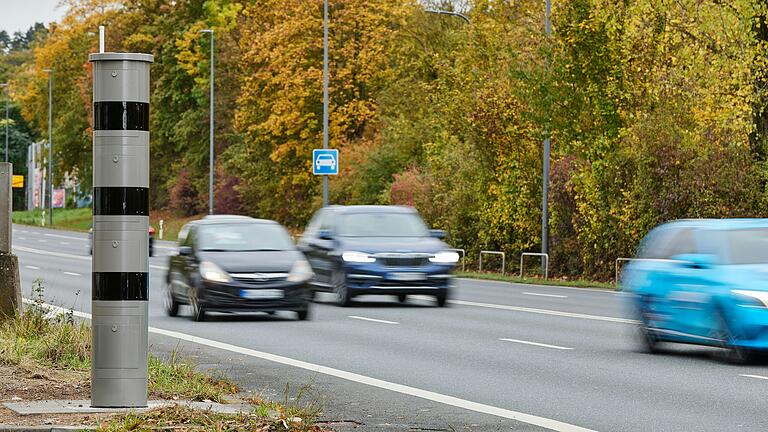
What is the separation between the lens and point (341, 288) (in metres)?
26.1

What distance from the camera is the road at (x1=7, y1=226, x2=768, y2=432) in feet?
37.2

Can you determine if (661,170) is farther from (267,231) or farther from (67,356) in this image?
(67,356)

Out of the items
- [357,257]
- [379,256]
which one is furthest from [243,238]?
[379,256]

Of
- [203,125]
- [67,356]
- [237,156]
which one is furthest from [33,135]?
[67,356]

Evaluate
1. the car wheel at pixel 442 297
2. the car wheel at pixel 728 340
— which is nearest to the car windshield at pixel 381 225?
the car wheel at pixel 442 297

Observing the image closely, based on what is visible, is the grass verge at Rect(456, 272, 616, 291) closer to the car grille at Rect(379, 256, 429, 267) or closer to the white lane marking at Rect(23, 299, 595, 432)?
the car grille at Rect(379, 256, 429, 267)

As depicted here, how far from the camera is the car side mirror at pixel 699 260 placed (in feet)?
53.3

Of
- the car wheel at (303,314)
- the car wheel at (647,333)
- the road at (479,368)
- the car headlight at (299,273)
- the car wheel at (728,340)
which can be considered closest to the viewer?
the road at (479,368)

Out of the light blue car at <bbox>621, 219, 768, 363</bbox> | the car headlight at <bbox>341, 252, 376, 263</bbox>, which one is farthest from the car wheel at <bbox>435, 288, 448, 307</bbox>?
the light blue car at <bbox>621, 219, 768, 363</bbox>

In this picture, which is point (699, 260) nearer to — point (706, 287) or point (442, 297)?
point (706, 287)

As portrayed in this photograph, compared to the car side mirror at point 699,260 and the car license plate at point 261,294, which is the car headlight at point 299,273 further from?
the car side mirror at point 699,260

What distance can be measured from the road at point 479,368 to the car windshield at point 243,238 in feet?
3.59

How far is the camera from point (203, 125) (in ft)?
269

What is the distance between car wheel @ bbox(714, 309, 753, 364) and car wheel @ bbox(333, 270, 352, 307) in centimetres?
1084
